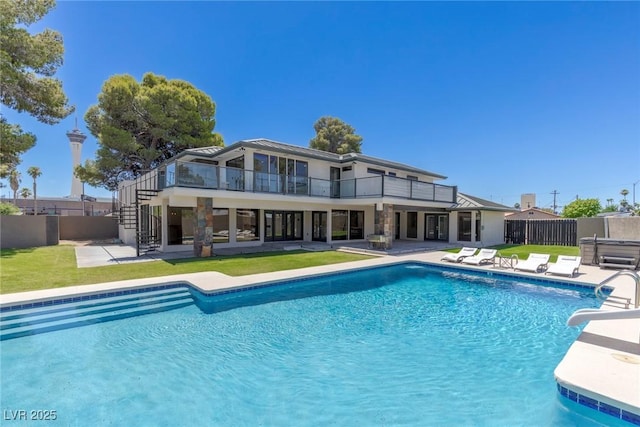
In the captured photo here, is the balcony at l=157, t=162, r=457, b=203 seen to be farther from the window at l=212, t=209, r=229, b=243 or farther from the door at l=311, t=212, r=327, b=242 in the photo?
the window at l=212, t=209, r=229, b=243

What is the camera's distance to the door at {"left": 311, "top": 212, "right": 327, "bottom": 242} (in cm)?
2047

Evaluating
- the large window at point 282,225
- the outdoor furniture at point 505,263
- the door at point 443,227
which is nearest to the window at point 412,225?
the door at point 443,227

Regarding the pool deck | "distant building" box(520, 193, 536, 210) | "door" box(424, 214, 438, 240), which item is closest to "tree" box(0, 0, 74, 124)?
the pool deck

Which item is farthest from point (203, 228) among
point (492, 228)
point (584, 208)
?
point (584, 208)

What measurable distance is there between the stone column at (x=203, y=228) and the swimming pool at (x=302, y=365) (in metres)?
6.30

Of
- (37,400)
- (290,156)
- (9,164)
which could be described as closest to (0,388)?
(37,400)

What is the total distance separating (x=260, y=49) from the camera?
1717cm

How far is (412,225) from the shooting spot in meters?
24.7

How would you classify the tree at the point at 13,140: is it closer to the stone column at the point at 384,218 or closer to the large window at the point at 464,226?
the stone column at the point at 384,218

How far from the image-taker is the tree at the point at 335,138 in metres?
38.4

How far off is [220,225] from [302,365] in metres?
13.6

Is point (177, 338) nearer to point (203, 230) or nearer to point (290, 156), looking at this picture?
point (203, 230)

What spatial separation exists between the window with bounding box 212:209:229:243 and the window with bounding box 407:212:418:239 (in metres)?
15.0

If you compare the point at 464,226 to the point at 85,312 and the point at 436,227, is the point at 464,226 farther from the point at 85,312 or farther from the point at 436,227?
the point at 85,312
